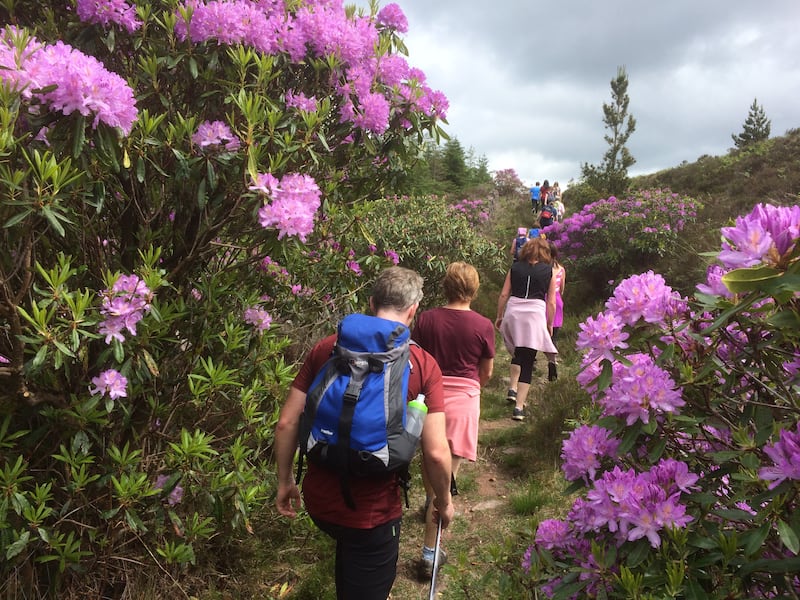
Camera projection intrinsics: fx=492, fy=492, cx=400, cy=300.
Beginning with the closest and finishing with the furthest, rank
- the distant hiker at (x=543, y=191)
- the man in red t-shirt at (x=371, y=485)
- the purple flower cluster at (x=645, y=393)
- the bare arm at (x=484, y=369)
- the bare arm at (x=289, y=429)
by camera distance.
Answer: the purple flower cluster at (x=645, y=393)
the man in red t-shirt at (x=371, y=485)
the bare arm at (x=289, y=429)
the bare arm at (x=484, y=369)
the distant hiker at (x=543, y=191)

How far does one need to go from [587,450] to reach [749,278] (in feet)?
2.57

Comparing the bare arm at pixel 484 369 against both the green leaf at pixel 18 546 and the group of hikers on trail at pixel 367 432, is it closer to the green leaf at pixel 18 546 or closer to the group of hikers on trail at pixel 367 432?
the group of hikers on trail at pixel 367 432

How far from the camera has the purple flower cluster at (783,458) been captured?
41.1 inches

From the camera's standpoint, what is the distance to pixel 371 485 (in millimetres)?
1889

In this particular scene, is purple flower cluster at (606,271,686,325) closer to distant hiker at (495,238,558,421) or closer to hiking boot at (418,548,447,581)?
hiking boot at (418,548,447,581)

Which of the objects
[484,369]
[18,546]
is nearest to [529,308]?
[484,369]

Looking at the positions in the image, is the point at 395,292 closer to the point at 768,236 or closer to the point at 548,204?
the point at 768,236

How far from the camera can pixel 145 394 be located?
2.28 meters

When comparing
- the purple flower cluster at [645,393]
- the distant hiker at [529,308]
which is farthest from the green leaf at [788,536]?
the distant hiker at [529,308]

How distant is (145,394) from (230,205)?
37.8 inches

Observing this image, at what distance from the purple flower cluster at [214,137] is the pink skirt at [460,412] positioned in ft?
6.34

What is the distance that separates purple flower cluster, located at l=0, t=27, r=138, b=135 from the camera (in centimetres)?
152

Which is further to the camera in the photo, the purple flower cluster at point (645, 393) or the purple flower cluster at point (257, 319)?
the purple flower cluster at point (257, 319)

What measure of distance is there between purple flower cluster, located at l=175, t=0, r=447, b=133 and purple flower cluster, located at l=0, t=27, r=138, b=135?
29.7 inches
